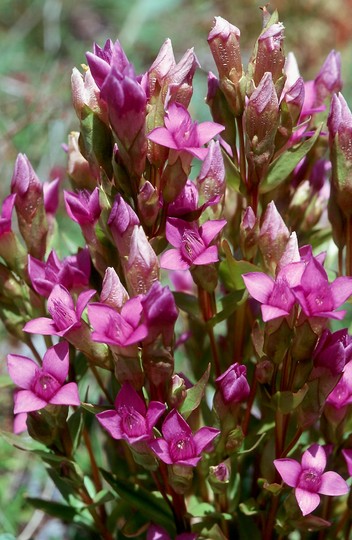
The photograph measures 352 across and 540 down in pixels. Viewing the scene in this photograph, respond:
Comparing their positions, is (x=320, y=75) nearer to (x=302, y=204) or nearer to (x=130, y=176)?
(x=302, y=204)

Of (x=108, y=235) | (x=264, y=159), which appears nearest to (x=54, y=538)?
(x=108, y=235)

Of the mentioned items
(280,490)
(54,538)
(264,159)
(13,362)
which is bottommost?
(54,538)

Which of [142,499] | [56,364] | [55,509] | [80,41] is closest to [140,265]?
[56,364]

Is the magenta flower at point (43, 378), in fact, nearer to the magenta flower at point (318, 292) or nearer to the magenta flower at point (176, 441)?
the magenta flower at point (176, 441)

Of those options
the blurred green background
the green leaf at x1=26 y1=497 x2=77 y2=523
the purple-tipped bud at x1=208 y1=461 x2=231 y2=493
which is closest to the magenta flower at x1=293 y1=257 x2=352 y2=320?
the purple-tipped bud at x1=208 y1=461 x2=231 y2=493

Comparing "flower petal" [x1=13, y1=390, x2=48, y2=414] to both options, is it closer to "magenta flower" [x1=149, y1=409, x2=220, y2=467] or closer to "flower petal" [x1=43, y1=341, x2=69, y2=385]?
"flower petal" [x1=43, y1=341, x2=69, y2=385]

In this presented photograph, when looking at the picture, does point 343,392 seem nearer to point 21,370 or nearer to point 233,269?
point 233,269

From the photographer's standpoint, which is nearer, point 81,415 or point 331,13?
point 81,415
